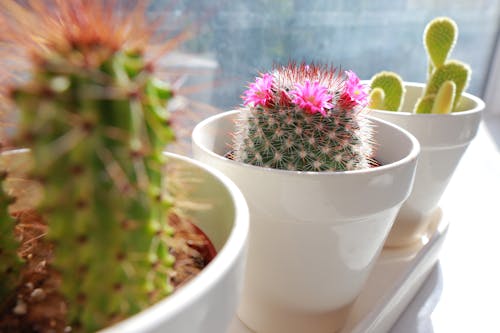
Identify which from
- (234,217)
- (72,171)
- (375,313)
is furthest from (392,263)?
(72,171)

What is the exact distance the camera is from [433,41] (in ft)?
2.24

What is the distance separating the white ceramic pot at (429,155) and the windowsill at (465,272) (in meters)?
0.09

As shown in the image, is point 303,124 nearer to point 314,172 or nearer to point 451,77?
point 314,172

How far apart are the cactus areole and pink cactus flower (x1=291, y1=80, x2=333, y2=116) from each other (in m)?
0.22

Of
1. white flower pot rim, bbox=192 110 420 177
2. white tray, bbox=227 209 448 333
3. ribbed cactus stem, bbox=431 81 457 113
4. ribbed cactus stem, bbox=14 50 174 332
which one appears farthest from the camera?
ribbed cactus stem, bbox=431 81 457 113

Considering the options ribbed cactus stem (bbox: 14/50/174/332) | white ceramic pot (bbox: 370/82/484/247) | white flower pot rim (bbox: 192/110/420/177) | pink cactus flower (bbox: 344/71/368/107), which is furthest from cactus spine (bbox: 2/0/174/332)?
white ceramic pot (bbox: 370/82/484/247)

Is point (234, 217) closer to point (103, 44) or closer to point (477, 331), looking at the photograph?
point (103, 44)

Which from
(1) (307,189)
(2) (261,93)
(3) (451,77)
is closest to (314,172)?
(1) (307,189)

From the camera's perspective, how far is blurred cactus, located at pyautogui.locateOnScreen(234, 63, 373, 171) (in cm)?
41

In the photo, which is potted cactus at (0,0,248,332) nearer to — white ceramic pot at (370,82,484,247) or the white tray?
the white tray

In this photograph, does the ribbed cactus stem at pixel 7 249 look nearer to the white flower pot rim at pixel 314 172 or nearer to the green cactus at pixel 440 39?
the white flower pot rim at pixel 314 172

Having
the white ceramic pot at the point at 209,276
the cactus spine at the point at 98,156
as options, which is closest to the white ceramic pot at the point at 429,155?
the white ceramic pot at the point at 209,276

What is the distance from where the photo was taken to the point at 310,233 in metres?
0.37

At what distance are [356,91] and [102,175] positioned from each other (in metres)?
0.33
